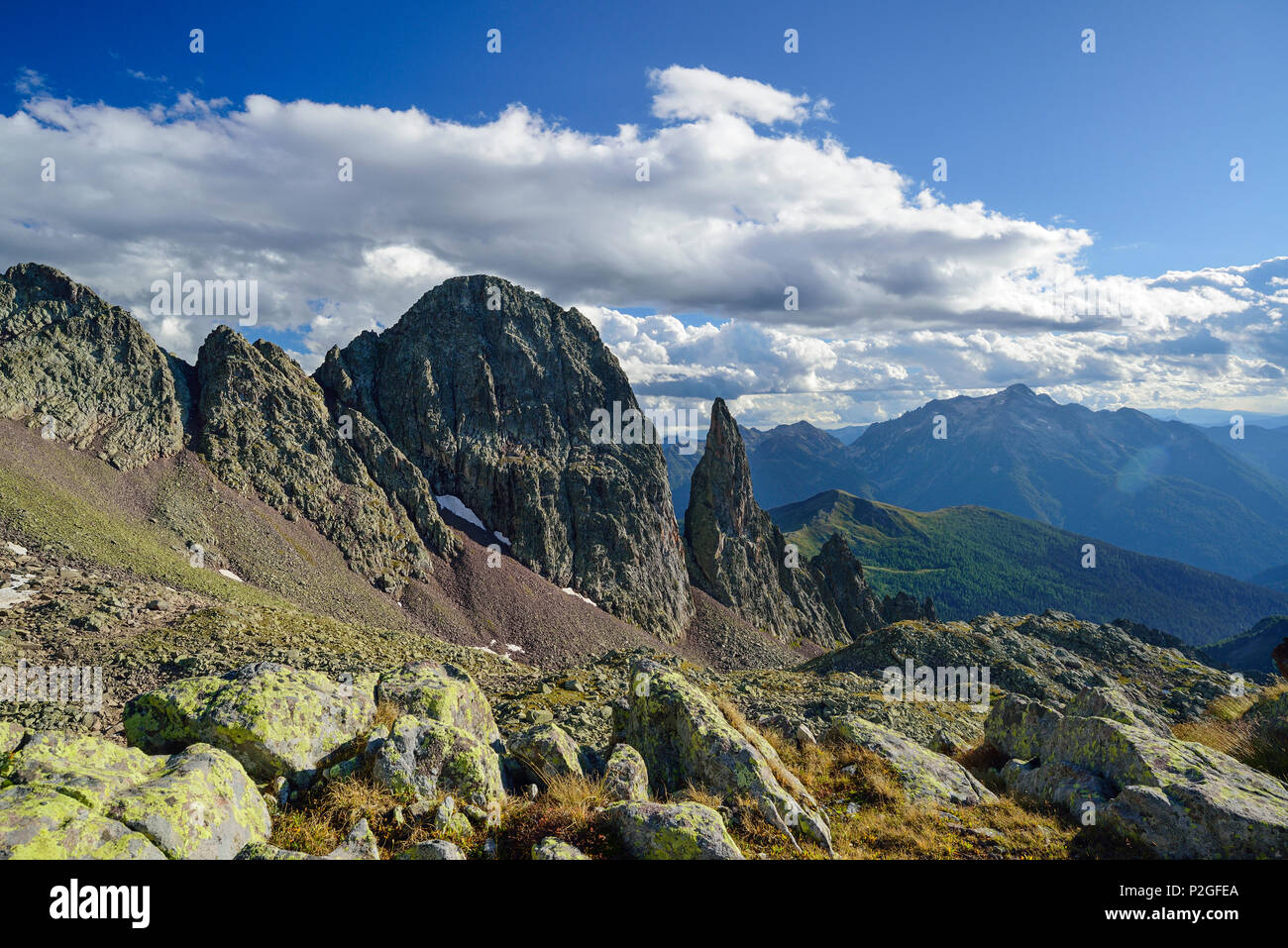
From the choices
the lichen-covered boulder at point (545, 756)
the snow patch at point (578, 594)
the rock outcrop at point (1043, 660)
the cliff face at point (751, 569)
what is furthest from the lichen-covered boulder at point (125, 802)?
the cliff face at point (751, 569)

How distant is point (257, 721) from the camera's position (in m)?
12.2

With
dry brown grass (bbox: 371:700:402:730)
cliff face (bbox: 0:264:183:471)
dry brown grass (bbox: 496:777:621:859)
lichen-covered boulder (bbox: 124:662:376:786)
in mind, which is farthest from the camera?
cliff face (bbox: 0:264:183:471)

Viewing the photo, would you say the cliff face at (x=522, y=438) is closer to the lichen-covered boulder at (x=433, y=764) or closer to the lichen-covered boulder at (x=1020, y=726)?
the lichen-covered boulder at (x=1020, y=726)

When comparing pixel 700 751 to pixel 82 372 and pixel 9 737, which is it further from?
pixel 82 372

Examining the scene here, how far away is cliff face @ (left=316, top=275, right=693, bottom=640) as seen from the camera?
115812 millimetres

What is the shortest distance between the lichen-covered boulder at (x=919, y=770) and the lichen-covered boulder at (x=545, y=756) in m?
9.36

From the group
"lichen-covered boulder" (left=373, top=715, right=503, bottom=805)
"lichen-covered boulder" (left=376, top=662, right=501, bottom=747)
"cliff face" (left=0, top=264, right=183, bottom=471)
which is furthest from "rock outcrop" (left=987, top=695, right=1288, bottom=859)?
"cliff face" (left=0, top=264, right=183, bottom=471)

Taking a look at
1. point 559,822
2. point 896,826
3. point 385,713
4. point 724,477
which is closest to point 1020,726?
point 896,826

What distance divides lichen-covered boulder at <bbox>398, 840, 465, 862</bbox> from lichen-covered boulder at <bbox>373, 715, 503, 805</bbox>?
2117mm

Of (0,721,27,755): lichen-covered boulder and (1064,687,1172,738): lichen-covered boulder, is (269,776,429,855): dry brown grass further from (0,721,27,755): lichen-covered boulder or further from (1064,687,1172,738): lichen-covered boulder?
(1064,687,1172,738): lichen-covered boulder

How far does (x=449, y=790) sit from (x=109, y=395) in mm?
95201

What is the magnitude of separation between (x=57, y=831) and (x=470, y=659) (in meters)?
46.1
